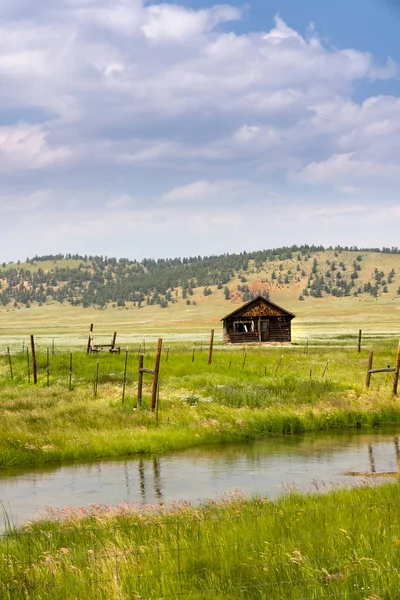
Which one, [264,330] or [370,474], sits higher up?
[264,330]

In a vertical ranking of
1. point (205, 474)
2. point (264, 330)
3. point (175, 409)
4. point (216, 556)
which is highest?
point (216, 556)

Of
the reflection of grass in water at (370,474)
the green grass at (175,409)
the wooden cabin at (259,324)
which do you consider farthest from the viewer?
the wooden cabin at (259,324)

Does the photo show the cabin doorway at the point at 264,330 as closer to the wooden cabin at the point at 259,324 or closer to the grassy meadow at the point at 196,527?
the wooden cabin at the point at 259,324

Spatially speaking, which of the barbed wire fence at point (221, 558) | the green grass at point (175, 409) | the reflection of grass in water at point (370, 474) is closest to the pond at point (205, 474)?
the reflection of grass in water at point (370, 474)

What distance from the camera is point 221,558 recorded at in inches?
428

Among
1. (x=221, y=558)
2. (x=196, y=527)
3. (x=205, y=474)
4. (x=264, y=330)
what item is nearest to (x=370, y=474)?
(x=205, y=474)

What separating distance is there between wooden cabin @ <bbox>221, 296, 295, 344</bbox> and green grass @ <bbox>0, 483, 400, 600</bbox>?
235 ft

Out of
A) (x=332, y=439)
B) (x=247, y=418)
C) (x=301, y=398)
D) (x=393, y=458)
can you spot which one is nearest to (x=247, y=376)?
(x=301, y=398)

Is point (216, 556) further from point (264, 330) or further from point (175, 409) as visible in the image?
point (264, 330)

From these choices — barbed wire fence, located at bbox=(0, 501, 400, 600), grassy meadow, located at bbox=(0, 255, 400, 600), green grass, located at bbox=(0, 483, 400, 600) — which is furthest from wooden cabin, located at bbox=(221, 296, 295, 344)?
barbed wire fence, located at bbox=(0, 501, 400, 600)

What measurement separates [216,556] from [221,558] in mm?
173

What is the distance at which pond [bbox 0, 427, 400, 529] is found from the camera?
1995cm

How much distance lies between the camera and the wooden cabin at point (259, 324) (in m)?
86.5

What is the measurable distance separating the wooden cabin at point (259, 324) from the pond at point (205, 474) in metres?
57.2
